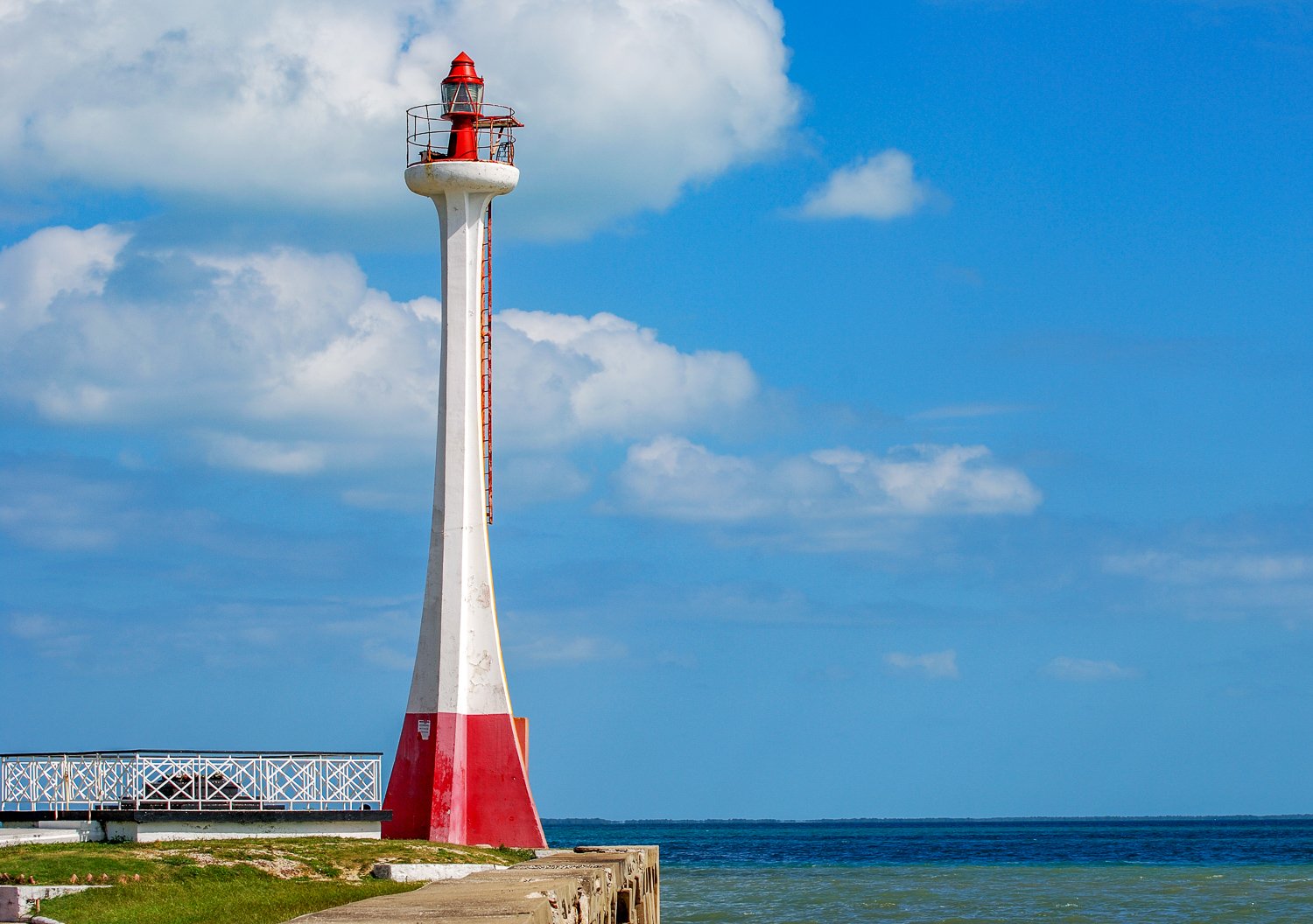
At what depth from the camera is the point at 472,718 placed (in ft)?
93.3

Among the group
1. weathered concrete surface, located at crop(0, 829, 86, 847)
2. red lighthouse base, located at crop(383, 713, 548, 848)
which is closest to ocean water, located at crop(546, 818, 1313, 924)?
red lighthouse base, located at crop(383, 713, 548, 848)

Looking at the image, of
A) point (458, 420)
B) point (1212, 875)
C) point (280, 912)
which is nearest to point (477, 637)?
point (458, 420)

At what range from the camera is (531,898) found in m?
13.8

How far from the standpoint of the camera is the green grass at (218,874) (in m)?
18.6

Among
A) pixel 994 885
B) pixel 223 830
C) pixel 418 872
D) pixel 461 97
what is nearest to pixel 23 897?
pixel 418 872

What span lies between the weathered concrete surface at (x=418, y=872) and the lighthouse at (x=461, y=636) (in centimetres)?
430

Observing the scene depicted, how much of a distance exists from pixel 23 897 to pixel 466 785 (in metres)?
9.74

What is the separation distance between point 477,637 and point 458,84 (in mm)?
9399

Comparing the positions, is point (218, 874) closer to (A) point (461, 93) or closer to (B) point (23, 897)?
(B) point (23, 897)

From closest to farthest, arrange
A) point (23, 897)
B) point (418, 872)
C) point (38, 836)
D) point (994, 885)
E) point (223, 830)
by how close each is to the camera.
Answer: point (23, 897), point (418, 872), point (38, 836), point (223, 830), point (994, 885)

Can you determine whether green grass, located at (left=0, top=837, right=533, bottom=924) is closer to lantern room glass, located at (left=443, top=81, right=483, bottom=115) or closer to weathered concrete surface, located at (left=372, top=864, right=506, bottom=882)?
weathered concrete surface, located at (left=372, top=864, right=506, bottom=882)

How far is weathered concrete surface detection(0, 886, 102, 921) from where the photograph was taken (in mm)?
17141

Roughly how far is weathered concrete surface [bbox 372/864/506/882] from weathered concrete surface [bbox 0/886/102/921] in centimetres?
388

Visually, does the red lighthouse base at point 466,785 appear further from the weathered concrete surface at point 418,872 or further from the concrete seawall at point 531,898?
the concrete seawall at point 531,898
